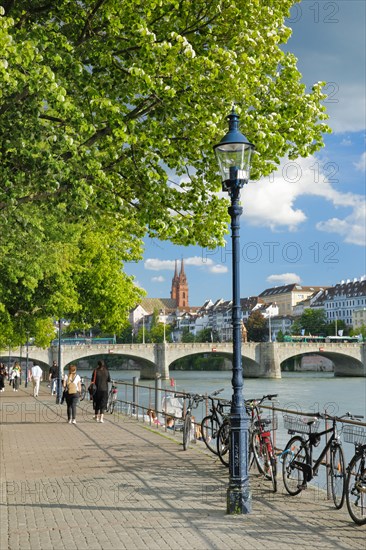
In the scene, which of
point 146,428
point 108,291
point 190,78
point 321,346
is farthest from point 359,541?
point 321,346

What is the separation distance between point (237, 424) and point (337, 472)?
1.24 meters

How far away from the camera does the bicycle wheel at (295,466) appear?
350 inches

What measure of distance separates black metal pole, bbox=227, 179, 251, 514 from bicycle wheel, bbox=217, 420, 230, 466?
2865 mm

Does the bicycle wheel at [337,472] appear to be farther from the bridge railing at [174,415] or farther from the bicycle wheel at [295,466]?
the bicycle wheel at [295,466]

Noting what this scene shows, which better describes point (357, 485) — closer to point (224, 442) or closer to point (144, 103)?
point (224, 442)

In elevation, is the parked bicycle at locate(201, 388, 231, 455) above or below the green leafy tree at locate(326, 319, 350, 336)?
below

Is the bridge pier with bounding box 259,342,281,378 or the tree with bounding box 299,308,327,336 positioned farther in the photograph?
the tree with bounding box 299,308,327,336

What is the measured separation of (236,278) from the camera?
8734mm

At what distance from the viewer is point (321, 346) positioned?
92.5m

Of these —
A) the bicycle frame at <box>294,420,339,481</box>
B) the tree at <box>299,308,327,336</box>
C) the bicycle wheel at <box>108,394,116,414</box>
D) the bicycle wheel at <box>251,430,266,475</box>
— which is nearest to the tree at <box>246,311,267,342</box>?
the tree at <box>299,308,327,336</box>

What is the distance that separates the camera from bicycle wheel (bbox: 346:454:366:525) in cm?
744

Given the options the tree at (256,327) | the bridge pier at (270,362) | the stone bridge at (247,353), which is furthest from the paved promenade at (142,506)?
the tree at (256,327)

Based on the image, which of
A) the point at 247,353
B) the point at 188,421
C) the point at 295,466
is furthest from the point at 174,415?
the point at 247,353

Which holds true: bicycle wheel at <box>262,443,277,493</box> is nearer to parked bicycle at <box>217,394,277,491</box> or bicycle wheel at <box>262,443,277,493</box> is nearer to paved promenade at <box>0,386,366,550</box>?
parked bicycle at <box>217,394,277,491</box>
